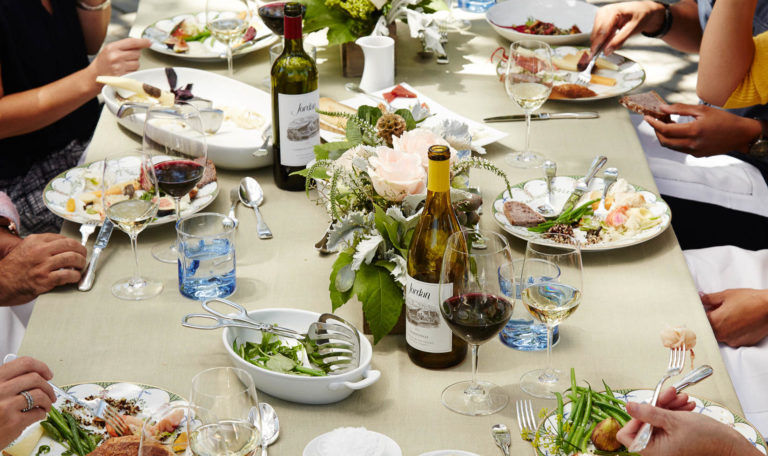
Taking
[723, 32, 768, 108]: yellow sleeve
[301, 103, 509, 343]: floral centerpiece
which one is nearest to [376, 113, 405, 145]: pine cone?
[301, 103, 509, 343]: floral centerpiece

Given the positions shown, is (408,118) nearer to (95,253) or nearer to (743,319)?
(95,253)

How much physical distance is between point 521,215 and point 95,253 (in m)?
0.80

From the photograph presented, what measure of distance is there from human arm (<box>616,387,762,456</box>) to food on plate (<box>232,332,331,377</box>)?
43cm

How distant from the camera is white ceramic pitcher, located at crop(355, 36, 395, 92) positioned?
2148mm

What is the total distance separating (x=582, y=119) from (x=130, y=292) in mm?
1237

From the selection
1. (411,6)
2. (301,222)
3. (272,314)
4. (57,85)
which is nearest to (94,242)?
(301,222)

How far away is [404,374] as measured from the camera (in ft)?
4.02

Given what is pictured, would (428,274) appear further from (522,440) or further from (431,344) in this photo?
(522,440)

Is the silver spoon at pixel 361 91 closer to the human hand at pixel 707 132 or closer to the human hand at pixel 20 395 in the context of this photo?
the human hand at pixel 707 132

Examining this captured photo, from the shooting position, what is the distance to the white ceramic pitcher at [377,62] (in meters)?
2.15

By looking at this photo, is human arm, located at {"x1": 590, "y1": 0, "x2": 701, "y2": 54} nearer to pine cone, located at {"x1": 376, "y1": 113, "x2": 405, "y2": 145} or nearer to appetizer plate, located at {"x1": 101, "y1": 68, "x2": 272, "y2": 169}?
appetizer plate, located at {"x1": 101, "y1": 68, "x2": 272, "y2": 169}

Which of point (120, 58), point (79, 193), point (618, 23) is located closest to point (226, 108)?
point (120, 58)

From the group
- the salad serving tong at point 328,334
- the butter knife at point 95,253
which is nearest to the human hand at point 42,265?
the butter knife at point 95,253

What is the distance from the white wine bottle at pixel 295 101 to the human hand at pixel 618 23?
1.05 m
